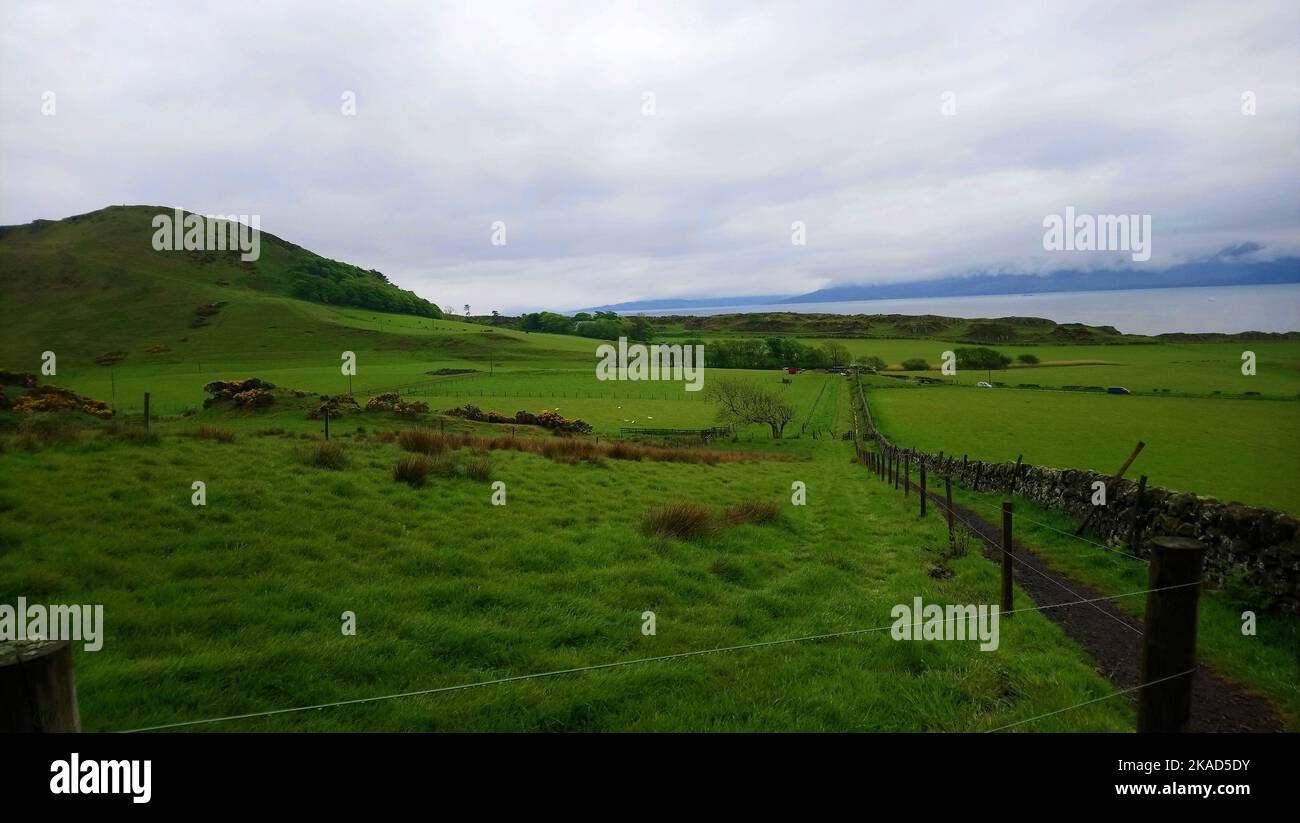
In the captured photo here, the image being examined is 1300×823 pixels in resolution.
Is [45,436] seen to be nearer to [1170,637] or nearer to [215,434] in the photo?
[215,434]

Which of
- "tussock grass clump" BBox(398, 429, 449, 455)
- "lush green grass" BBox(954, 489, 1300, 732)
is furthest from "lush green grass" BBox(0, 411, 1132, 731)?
"tussock grass clump" BBox(398, 429, 449, 455)

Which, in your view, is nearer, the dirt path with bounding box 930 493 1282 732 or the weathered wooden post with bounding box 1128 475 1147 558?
the dirt path with bounding box 930 493 1282 732

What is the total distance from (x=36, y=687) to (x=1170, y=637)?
6911mm

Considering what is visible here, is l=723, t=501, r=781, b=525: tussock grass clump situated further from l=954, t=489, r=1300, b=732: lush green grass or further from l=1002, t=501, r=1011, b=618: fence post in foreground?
l=954, t=489, r=1300, b=732: lush green grass

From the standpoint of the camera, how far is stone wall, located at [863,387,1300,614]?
376 inches

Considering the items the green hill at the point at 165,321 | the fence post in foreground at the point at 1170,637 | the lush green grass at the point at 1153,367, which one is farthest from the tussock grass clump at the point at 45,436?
the green hill at the point at 165,321

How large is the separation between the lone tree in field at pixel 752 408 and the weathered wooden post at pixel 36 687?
61.4 m

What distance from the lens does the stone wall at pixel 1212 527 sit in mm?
9539

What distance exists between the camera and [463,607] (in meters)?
8.12

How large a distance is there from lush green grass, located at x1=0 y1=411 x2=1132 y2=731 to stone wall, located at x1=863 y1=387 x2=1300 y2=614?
3833mm

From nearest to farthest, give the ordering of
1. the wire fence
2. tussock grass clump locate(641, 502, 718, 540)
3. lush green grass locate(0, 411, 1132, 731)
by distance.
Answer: the wire fence < lush green grass locate(0, 411, 1132, 731) < tussock grass clump locate(641, 502, 718, 540)

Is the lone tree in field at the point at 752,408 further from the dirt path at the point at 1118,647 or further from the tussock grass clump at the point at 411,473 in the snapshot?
the tussock grass clump at the point at 411,473

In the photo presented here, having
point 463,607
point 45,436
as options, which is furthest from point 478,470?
point 45,436
